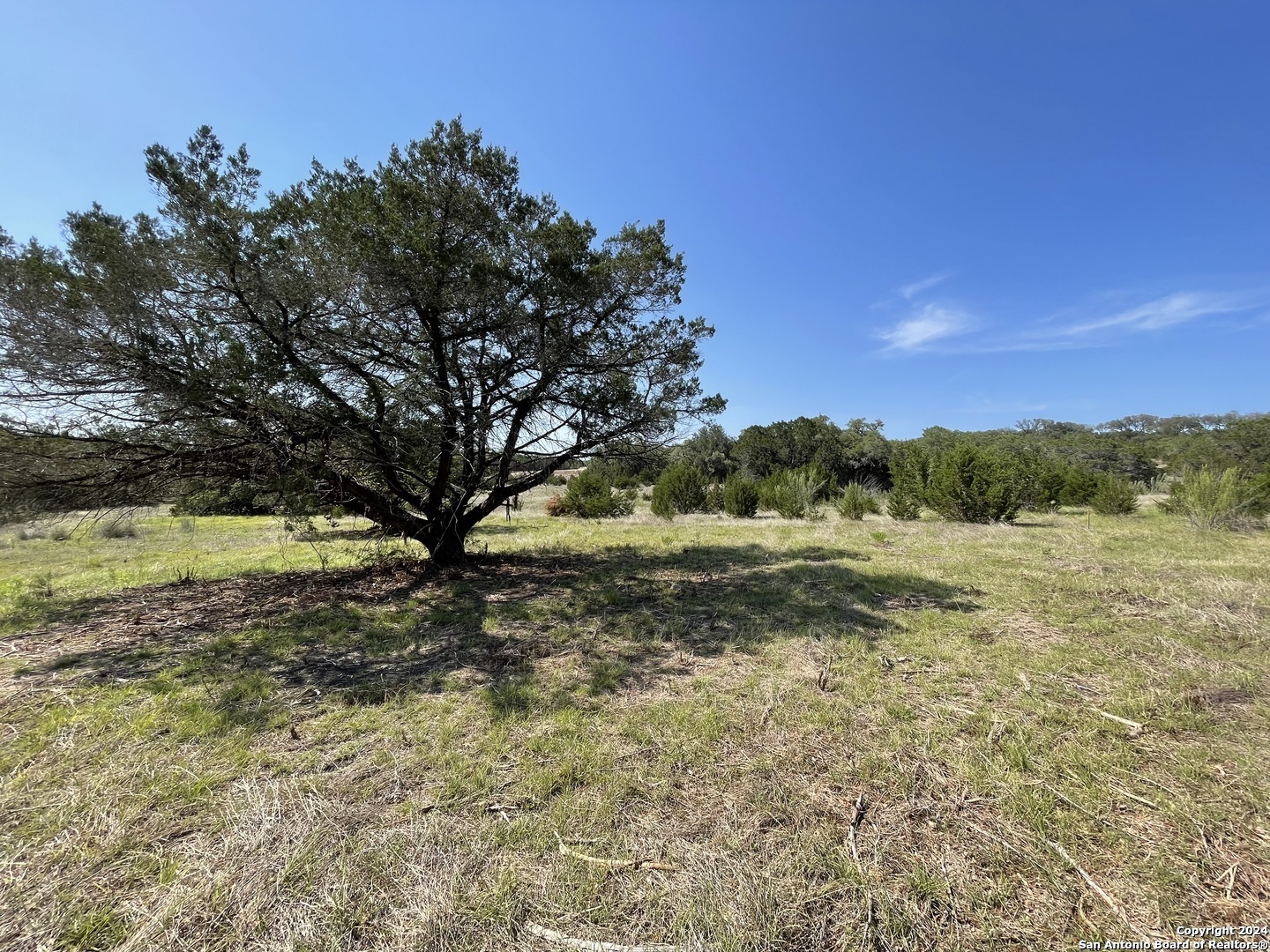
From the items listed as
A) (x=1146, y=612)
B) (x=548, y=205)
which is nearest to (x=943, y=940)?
(x=1146, y=612)

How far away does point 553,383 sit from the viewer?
6.85 m

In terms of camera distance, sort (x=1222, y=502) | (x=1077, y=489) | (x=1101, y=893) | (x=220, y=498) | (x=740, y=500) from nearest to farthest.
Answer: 1. (x=1101, y=893)
2. (x=220, y=498)
3. (x=1222, y=502)
4. (x=740, y=500)
5. (x=1077, y=489)

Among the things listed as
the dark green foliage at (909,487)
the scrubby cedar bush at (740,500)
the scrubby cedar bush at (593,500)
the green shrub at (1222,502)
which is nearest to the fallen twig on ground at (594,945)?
the scrubby cedar bush at (593,500)

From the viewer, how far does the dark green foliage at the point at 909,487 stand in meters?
14.9

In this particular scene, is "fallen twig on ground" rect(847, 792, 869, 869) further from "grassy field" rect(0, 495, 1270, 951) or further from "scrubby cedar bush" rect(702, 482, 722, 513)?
"scrubby cedar bush" rect(702, 482, 722, 513)

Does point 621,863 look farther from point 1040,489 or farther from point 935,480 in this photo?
point 1040,489

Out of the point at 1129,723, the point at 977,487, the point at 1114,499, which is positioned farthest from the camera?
the point at 1114,499

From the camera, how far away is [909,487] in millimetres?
15625

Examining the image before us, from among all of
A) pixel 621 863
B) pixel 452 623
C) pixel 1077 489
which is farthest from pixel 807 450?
pixel 621 863

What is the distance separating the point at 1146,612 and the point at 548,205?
8.12 metres

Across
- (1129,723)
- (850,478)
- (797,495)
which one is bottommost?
(1129,723)

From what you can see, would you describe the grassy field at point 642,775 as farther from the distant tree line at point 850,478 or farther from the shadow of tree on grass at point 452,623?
the distant tree line at point 850,478

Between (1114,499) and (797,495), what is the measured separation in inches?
374

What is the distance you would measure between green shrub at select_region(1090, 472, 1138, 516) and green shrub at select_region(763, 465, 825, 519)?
27.7 feet
